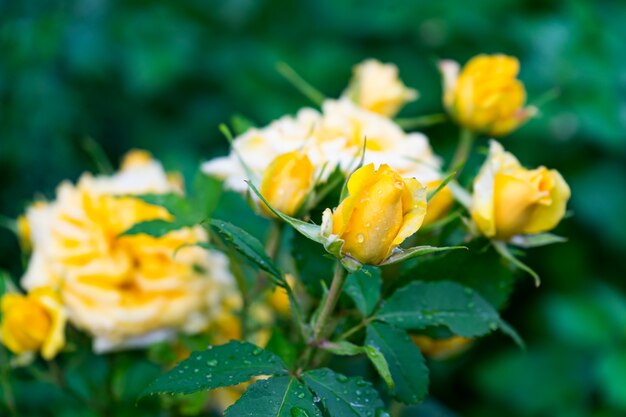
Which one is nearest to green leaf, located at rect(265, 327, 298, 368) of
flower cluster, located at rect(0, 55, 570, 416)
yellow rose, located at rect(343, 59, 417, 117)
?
flower cluster, located at rect(0, 55, 570, 416)

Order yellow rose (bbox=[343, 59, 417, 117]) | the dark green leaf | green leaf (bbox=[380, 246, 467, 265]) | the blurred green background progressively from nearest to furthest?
1. green leaf (bbox=[380, 246, 467, 265])
2. the dark green leaf
3. yellow rose (bbox=[343, 59, 417, 117])
4. the blurred green background

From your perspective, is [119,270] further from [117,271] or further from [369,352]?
[369,352]

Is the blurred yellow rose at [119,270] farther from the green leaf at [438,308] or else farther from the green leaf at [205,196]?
the green leaf at [438,308]

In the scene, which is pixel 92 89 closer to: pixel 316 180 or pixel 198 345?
pixel 198 345

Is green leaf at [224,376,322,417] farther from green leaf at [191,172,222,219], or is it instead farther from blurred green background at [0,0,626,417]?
blurred green background at [0,0,626,417]

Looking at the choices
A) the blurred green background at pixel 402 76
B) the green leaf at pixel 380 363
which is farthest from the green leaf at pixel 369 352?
the blurred green background at pixel 402 76

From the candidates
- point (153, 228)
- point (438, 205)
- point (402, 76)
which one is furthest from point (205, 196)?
point (402, 76)
